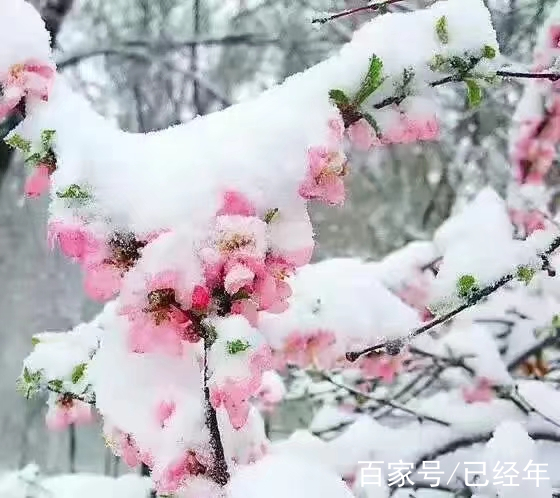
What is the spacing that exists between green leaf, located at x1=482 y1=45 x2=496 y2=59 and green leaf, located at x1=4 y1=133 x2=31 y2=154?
0.48 meters

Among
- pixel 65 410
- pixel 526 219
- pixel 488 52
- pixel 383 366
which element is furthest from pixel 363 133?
pixel 526 219

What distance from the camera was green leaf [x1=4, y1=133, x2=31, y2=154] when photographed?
0.75 metres

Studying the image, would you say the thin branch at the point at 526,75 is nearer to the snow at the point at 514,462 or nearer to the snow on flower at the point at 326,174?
the snow on flower at the point at 326,174

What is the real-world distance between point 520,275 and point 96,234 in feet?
1.47

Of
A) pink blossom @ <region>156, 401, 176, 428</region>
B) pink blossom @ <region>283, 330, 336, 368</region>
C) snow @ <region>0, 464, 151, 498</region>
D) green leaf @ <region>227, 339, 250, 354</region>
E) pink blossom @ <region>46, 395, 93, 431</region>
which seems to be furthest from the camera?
pink blossom @ <region>283, 330, 336, 368</region>

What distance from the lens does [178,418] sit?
0.70m

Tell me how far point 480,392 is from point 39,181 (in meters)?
1.19

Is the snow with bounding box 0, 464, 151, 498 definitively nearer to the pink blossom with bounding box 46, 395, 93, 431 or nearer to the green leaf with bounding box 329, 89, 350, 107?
the pink blossom with bounding box 46, 395, 93, 431

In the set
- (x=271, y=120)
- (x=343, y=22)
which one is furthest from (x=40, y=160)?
(x=343, y=22)

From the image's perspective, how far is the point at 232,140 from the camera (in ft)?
2.40

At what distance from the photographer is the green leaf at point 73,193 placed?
675mm

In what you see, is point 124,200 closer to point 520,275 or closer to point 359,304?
point 520,275

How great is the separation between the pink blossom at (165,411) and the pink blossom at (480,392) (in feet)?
3.43

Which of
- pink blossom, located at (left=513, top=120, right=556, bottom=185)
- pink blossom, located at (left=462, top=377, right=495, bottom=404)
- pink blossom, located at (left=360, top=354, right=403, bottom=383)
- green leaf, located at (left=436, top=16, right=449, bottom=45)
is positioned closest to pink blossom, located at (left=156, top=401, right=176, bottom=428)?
green leaf, located at (left=436, top=16, right=449, bottom=45)
